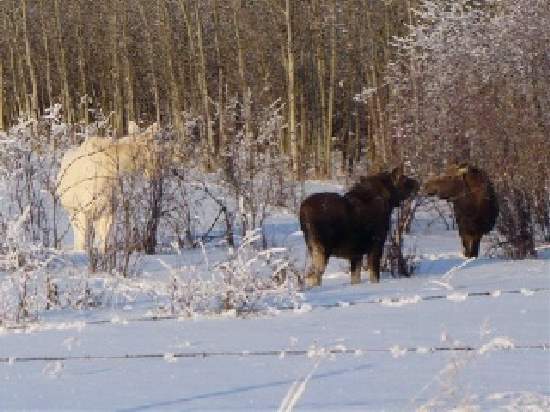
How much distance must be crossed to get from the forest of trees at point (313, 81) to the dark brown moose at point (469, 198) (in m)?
0.23

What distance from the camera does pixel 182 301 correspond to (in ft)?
26.5

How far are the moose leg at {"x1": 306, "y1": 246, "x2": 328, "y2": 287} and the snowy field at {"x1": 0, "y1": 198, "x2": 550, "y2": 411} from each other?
0.53m

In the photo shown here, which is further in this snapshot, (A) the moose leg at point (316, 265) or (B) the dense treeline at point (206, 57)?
(B) the dense treeline at point (206, 57)

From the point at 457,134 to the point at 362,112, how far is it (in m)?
17.8

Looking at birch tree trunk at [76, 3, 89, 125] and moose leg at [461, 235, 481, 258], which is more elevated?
birch tree trunk at [76, 3, 89, 125]

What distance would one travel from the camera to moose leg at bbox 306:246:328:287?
34.2 feet

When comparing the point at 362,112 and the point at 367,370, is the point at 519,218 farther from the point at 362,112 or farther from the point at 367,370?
the point at 362,112

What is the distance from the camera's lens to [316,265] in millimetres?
10430

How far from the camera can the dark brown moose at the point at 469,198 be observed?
13.8 meters

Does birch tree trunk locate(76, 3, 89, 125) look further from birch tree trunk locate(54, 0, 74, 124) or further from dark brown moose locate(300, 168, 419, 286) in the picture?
dark brown moose locate(300, 168, 419, 286)

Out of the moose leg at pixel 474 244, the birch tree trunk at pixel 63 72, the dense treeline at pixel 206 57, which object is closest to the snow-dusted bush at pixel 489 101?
the moose leg at pixel 474 244

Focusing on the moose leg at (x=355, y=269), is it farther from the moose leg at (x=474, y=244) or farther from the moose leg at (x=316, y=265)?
the moose leg at (x=474, y=244)

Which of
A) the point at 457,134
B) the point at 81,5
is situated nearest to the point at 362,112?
the point at 81,5

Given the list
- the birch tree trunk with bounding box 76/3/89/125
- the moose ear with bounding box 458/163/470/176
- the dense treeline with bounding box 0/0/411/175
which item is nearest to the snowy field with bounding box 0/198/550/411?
the moose ear with bounding box 458/163/470/176
